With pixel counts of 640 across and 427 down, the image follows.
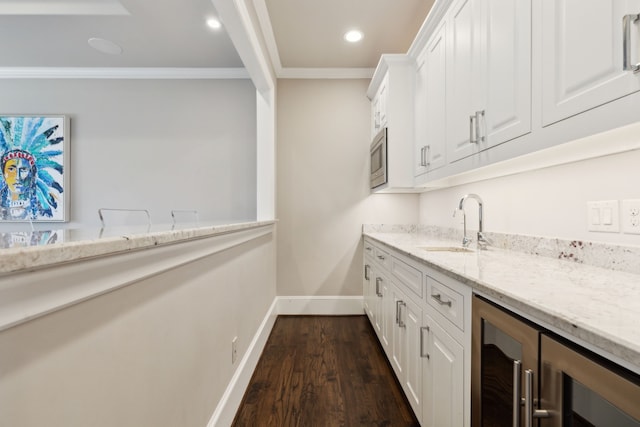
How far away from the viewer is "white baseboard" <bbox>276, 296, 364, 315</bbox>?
328 centimetres

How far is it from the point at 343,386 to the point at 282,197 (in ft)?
6.54

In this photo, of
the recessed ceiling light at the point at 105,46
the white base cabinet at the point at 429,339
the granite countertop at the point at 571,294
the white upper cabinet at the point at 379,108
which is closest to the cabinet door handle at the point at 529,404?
the granite countertop at the point at 571,294

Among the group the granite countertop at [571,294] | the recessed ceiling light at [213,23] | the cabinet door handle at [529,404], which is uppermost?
the recessed ceiling light at [213,23]

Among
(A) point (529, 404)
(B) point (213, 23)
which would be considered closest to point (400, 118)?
(B) point (213, 23)

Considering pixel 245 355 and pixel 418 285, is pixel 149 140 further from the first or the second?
pixel 418 285

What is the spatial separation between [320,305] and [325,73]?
258 centimetres

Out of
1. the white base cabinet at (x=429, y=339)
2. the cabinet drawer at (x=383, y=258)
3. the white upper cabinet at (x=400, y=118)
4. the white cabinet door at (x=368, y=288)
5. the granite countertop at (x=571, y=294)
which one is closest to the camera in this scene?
the granite countertop at (x=571, y=294)

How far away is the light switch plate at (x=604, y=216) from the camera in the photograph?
1.10m

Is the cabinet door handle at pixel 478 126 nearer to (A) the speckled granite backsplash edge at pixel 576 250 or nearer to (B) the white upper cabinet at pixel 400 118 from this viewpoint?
(A) the speckled granite backsplash edge at pixel 576 250

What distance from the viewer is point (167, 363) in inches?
36.5

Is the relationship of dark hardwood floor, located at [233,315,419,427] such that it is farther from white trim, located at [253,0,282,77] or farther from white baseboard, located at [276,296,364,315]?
white trim, located at [253,0,282,77]

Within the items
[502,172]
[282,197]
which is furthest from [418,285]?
[282,197]

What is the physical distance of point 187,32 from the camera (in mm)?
2609

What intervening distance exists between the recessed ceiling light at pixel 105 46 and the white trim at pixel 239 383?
294 centimetres
